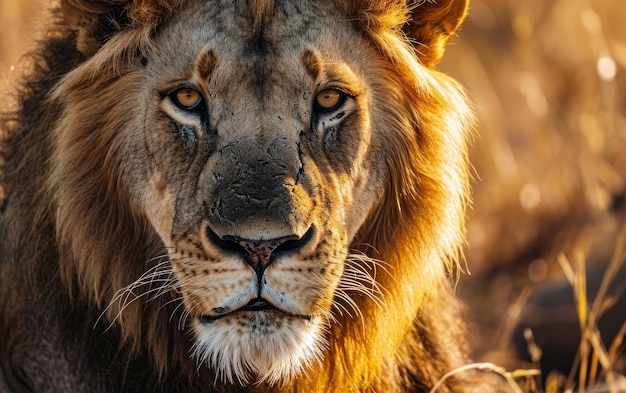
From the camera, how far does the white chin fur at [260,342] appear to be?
3.46 m

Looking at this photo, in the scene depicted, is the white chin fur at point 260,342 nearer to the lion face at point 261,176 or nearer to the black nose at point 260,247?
the lion face at point 261,176

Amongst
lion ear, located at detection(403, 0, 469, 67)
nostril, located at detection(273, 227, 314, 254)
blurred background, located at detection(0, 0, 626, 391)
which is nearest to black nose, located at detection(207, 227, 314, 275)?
nostril, located at detection(273, 227, 314, 254)

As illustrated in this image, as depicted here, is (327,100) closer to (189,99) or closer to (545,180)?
(189,99)

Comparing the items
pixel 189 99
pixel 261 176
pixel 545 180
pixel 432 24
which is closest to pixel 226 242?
pixel 261 176

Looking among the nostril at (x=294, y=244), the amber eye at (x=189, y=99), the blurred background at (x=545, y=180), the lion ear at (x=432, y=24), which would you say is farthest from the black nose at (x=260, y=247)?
the blurred background at (x=545, y=180)

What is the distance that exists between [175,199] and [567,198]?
17.4 feet

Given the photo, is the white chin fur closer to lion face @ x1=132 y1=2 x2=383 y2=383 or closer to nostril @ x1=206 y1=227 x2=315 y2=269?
lion face @ x1=132 y1=2 x2=383 y2=383

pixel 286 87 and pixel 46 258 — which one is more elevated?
pixel 286 87

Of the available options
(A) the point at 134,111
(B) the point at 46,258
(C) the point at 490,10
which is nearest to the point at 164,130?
(A) the point at 134,111

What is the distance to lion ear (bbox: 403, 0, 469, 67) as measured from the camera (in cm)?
419

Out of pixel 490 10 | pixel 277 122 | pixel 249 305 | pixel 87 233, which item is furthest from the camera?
pixel 490 10

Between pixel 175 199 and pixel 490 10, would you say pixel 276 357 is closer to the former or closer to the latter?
pixel 175 199

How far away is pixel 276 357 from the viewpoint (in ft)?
11.6

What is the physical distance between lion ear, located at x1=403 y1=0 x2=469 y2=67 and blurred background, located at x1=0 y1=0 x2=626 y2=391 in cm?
140
